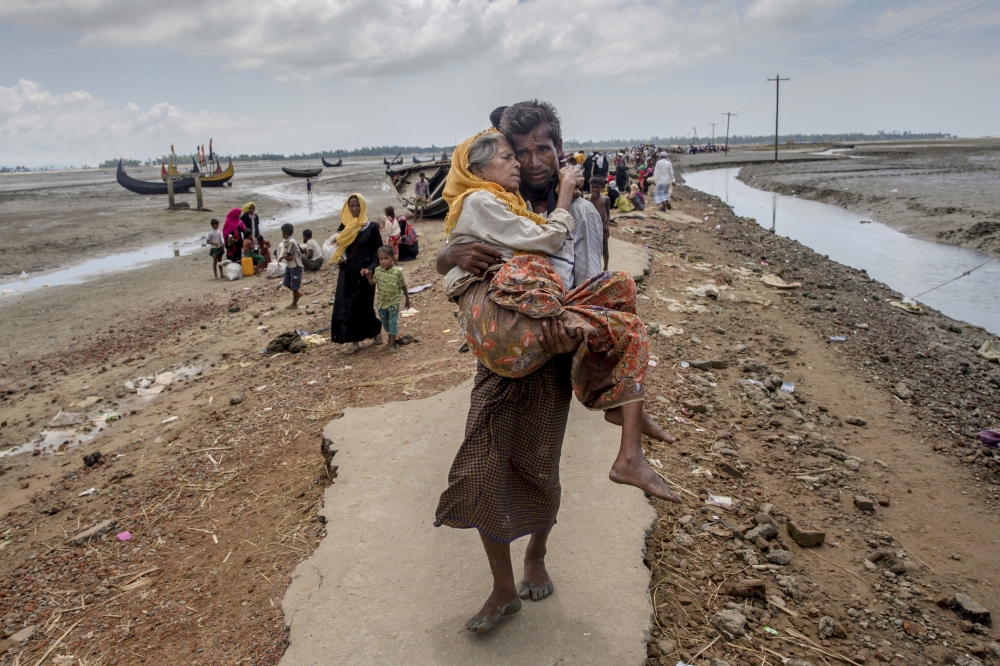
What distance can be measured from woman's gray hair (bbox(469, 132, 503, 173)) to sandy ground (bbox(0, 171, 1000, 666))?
5.79ft

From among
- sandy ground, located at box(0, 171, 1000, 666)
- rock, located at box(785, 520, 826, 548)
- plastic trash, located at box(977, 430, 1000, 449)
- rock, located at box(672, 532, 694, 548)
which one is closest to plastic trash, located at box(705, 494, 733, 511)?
sandy ground, located at box(0, 171, 1000, 666)

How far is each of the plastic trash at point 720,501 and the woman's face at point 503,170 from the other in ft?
7.46

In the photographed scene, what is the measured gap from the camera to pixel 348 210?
639cm

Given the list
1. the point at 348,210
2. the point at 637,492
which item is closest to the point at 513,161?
the point at 637,492

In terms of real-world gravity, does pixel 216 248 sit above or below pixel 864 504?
above

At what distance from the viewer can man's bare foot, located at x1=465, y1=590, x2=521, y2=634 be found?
6.93 ft

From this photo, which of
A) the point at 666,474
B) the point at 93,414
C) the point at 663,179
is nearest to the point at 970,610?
the point at 666,474

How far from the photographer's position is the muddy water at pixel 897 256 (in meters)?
9.65

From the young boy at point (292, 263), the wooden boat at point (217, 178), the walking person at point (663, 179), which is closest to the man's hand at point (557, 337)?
the young boy at point (292, 263)

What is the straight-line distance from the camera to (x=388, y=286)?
632 cm

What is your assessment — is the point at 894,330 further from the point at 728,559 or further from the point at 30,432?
the point at 30,432

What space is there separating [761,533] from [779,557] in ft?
0.57

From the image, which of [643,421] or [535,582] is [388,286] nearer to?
[535,582]

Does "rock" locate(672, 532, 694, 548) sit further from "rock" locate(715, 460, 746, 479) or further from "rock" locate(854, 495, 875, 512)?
"rock" locate(854, 495, 875, 512)
